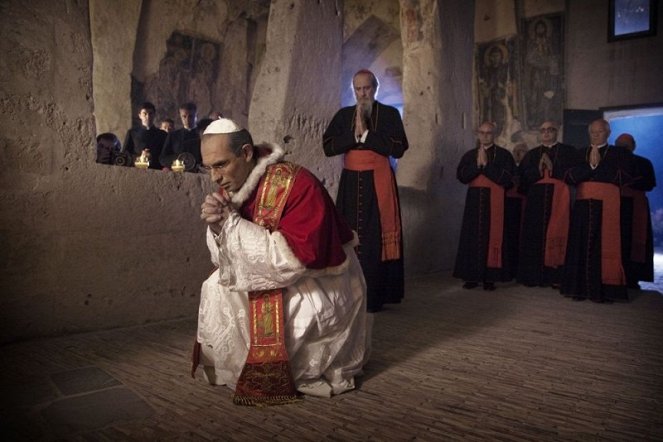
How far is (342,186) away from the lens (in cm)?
499

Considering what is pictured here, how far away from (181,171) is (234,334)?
219 cm

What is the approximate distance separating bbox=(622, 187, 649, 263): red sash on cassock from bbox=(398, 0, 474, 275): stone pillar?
2.54m

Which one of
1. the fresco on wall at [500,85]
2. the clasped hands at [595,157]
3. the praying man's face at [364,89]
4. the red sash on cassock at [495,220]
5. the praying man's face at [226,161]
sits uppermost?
the fresco on wall at [500,85]

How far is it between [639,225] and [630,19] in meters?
5.87

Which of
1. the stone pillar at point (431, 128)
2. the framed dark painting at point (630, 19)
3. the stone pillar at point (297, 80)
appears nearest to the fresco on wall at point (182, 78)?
the stone pillar at point (431, 128)

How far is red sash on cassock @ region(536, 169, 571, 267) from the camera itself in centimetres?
641

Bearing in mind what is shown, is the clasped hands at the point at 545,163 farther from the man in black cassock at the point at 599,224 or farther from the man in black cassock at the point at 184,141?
the man in black cassock at the point at 184,141

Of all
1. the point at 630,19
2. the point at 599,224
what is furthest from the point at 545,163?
the point at 630,19

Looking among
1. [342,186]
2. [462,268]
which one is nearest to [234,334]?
[342,186]

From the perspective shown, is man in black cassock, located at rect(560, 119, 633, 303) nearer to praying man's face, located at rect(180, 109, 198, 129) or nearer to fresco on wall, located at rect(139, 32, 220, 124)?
praying man's face, located at rect(180, 109, 198, 129)

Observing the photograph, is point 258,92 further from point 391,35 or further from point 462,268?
point 391,35

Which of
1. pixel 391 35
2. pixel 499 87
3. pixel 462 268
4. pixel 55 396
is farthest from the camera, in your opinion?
pixel 391 35

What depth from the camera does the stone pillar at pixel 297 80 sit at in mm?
5160

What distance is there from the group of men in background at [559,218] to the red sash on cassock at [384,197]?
193 centimetres
